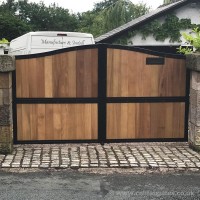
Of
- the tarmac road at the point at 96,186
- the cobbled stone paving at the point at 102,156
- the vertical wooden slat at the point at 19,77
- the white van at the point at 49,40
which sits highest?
the white van at the point at 49,40

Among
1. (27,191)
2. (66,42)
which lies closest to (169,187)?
(27,191)

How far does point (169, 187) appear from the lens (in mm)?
6074

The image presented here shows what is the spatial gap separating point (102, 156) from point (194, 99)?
2.09 m

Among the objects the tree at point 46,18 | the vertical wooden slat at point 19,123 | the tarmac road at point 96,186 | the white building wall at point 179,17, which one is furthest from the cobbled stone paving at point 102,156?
the tree at point 46,18

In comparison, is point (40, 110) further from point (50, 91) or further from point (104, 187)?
point (104, 187)

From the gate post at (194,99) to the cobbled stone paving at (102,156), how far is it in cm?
23

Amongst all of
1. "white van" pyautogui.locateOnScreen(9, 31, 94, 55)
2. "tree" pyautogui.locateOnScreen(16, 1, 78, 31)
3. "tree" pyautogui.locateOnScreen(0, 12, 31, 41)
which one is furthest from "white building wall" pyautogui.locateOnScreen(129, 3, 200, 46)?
"tree" pyautogui.locateOnScreen(16, 1, 78, 31)

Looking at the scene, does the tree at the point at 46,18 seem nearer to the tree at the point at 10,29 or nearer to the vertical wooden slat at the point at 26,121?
the tree at the point at 10,29

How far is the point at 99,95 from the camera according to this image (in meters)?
8.39

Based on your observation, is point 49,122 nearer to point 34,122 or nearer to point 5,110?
point 34,122

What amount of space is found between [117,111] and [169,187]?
2673mm

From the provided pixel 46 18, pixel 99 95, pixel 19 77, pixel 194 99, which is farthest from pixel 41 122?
pixel 46 18

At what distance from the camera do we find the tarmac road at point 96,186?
18.6 feet

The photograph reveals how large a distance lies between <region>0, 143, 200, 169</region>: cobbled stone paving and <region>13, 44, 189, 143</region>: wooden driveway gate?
0.92 ft
